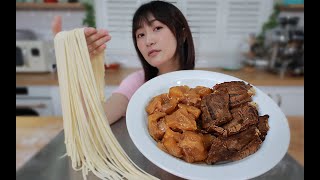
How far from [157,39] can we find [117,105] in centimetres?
23

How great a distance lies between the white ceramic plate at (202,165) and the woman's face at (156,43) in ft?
0.16

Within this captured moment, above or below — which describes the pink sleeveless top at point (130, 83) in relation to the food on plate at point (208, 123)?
above

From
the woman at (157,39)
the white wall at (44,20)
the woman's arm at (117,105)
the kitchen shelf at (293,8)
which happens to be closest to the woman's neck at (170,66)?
the woman at (157,39)

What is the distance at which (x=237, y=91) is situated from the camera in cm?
66

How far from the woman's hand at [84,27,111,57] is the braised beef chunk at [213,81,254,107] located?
31 centimetres

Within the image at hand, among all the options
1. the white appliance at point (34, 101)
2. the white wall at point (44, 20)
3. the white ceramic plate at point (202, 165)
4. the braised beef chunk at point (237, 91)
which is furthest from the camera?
the white appliance at point (34, 101)

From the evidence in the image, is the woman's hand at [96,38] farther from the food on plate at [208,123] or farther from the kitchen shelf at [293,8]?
the kitchen shelf at [293,8]

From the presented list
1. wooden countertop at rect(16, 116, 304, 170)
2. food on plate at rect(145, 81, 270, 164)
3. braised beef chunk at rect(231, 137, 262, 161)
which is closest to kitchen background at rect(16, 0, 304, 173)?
wooden countertop at rect(16, 116, 304, 170)

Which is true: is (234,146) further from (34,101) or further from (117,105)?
(34,101)

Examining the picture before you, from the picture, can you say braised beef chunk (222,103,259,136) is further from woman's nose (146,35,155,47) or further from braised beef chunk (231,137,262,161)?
woman's nose (146,35,155,47)

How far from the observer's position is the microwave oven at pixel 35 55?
2.72ft

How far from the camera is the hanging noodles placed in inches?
27.4
